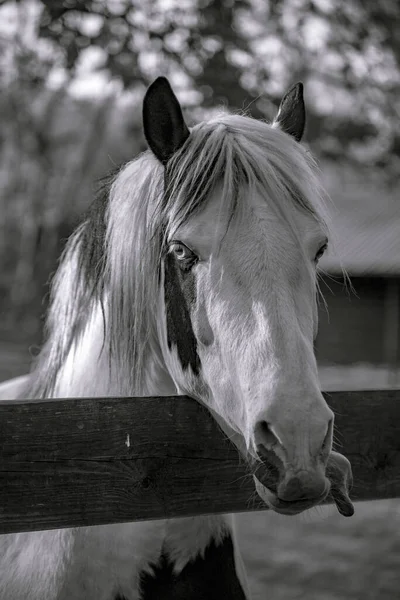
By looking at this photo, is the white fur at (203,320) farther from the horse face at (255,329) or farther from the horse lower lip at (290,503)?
the horse lower lip at (290,503)

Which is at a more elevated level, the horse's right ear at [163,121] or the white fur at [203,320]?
the horse's right ear at [163,121]

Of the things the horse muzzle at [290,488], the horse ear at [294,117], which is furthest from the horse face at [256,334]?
the horse ear at [294,117]

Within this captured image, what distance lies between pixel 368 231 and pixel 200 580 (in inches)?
1035

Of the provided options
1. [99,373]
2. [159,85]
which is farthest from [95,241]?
[159,85]

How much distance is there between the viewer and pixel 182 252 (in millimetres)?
1929

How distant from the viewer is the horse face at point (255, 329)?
1.55 m

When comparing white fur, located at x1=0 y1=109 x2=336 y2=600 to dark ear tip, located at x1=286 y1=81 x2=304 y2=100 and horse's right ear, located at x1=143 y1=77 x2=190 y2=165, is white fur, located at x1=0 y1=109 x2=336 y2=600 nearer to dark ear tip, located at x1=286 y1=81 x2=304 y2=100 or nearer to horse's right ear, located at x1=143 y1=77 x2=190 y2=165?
horse's right ear, located at x1=143 y1=77 x2=190 y2=165

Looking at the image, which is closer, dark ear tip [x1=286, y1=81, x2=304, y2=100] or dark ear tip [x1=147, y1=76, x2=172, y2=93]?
dark ear tip [x1=147, y1=76, x2=172, y2=93]

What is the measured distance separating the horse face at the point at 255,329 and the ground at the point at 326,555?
324 centimetres

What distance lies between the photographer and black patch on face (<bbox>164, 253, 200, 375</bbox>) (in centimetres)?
192

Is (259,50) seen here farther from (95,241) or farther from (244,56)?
(95,241)

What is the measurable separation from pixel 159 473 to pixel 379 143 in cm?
1032

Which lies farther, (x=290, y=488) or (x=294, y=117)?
(x=294, y=117)

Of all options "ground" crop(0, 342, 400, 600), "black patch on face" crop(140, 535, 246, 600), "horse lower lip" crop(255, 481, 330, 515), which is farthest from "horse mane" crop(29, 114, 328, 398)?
"ground" crop(0, 342, 400, 600)
